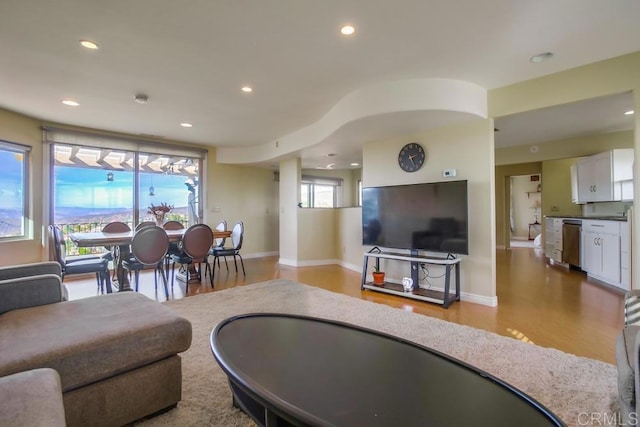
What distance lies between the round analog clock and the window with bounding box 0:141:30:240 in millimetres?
5781

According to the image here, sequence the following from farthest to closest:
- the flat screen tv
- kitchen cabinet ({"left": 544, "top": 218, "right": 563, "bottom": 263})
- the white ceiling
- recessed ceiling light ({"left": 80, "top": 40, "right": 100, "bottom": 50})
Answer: kitchen cabinet ({"left": 544, "top": 218, "right": 563, "bottom": 263}) → the flat screen tv → recessed ceiling light ({"left": 80, "top": 40, "right": 100, "bottom": 50}) → the white ceiling

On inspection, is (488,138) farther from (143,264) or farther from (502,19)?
(143,264)

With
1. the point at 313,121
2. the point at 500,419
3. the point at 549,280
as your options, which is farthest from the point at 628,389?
the point at 313,121

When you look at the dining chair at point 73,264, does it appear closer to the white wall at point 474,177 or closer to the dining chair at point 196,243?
the dining chair at point 196,243

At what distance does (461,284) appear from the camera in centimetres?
388

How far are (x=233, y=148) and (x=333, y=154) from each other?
2.56 m

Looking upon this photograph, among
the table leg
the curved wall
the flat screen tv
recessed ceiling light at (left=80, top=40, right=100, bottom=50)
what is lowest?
the table leg

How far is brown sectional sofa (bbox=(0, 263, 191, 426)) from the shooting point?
134cm

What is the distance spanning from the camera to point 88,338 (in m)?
1.44

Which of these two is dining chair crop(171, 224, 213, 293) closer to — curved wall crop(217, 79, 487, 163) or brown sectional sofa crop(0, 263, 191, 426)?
brown sectional sofa crop(0, 263, 191, 426)

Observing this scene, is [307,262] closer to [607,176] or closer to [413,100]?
[413,100]

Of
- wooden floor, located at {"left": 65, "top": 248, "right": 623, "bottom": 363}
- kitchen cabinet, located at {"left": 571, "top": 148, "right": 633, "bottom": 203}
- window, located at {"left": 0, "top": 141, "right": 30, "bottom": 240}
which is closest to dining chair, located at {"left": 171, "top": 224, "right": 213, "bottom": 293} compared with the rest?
wooden floor, located at {"left": 65, "top": 248, "right": 623, "bottom": 363}

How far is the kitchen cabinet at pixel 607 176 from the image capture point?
4887mm

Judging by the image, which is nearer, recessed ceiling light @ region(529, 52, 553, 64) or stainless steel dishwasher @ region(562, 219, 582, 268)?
recessed ceiling light @ region(529, 52, 553, 64)
